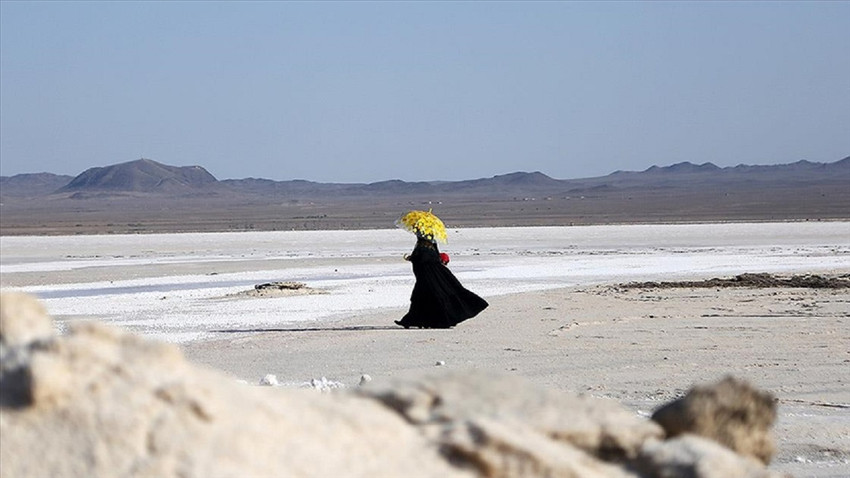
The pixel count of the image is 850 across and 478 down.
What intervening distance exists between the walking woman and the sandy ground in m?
0.29

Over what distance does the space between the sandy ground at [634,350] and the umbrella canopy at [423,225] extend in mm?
1319

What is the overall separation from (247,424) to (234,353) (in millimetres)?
12779

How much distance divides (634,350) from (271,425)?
38.7 ft

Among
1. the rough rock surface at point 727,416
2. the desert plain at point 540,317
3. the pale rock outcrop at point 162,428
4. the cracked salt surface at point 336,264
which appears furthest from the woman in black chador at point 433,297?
the pale rock outcrop at point 162,428

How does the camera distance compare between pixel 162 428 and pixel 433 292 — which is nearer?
pixel 162 428

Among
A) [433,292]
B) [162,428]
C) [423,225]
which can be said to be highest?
[423,225]

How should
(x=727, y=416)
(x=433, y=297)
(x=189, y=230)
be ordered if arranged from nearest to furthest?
(x=727, y=416)
(x=433, y=297)
(x=189, y=230)

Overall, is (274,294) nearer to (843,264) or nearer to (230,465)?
(843,264)

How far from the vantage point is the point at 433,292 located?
711 inches

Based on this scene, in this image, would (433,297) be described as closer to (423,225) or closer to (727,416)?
(423,225)

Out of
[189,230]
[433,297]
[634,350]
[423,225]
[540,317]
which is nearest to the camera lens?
[634,350]

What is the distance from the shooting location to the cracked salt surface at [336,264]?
22750 mm

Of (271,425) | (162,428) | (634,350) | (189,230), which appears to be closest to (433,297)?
(634,350)

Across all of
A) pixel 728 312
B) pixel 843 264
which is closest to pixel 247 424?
pixel 728 312
